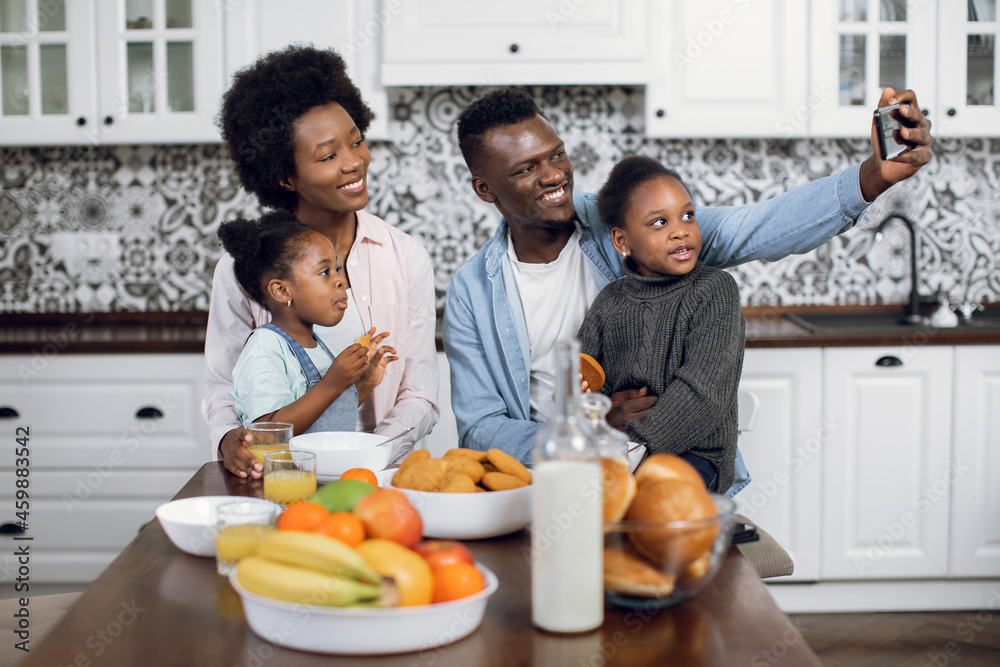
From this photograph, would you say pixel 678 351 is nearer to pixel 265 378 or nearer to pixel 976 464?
pixel 265 378

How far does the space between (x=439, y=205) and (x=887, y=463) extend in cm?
169

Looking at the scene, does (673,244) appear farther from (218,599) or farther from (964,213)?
(964,213)

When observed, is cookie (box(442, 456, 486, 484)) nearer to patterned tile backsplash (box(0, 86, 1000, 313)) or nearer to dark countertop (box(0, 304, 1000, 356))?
dark countertop (box(0, 304, 1000, 356))

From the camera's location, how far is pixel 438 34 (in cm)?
280

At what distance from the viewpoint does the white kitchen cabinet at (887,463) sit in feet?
8.80

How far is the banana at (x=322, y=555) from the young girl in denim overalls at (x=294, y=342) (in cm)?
66

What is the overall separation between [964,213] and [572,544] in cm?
293

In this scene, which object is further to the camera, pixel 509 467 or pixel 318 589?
pixel 509 467

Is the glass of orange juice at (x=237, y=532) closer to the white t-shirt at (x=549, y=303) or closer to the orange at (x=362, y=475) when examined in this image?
the orange at (x=362, y=475)

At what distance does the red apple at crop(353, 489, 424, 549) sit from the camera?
2.96 feet

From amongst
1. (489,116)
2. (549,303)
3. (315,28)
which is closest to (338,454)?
(549,303)

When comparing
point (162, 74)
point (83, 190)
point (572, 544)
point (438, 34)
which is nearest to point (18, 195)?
point (83, 190)

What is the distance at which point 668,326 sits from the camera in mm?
1622

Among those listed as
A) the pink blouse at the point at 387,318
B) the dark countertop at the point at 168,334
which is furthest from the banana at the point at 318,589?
the dark countertop at the point at 168,334
